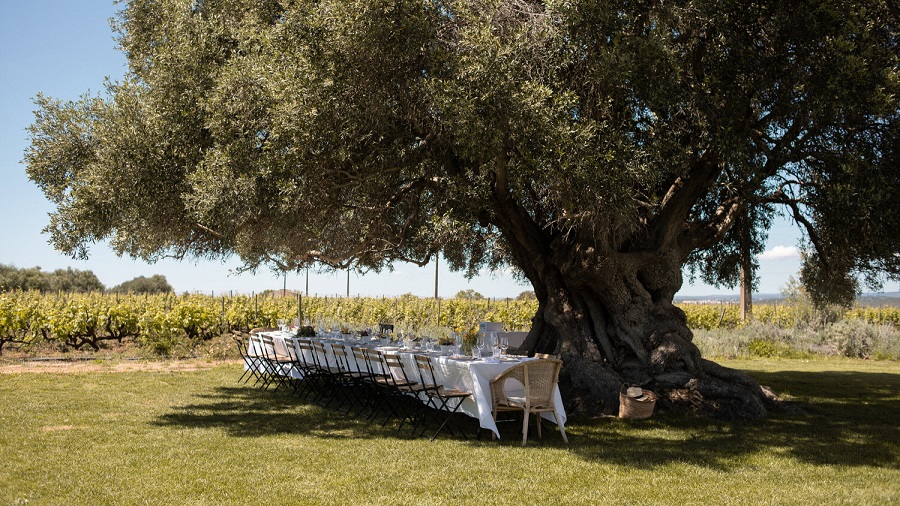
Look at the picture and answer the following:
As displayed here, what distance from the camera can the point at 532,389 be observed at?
25.3 ft

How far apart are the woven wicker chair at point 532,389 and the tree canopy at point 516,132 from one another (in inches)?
67.3

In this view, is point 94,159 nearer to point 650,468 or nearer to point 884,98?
point 650,468

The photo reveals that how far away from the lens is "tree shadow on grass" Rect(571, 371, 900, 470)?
707 centimetres

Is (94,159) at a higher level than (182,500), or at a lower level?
higher

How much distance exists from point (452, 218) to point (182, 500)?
415 cm

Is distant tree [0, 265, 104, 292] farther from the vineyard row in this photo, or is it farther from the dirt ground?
the dirt ground

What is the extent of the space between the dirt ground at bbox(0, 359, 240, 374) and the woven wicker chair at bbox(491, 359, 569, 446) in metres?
9.00

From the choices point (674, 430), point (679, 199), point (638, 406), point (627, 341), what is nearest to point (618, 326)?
point (627, 341)

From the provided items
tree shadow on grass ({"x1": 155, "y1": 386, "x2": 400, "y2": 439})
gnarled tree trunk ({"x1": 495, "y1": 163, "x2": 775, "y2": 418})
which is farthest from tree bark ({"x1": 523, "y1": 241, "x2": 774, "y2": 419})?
tree shadow on grass ({"x1": 155, "y1": 386, "x2": 400, "y2": 439})

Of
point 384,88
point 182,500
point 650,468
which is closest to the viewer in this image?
point 182,500

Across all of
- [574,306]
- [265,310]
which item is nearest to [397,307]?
[265,310]

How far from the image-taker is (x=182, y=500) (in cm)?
546

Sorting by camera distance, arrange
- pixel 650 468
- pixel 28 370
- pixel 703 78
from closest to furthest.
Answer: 1. pixel 650 468
2. pixel 703 78
3. pixel 28 370

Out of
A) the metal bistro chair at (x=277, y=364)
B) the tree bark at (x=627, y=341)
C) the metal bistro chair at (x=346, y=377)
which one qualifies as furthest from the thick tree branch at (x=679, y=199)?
the metal bistro chair at (x=277, y=364)
